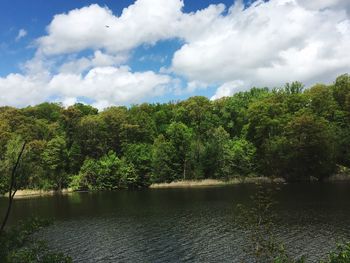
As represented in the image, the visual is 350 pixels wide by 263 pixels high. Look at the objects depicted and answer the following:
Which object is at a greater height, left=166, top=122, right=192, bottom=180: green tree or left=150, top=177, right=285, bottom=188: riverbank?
left=166, top=122, right=192, bottom=180: green tree

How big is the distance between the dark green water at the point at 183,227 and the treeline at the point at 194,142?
76.8ft

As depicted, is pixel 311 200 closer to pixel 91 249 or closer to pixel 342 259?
pixel 91 249

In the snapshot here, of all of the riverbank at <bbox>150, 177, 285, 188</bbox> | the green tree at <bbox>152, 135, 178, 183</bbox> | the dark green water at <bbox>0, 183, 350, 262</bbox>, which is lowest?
the dark green water at <bbox>0, 183, 350, 262</bbox>

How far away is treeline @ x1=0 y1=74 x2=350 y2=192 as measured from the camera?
88188 millimetres

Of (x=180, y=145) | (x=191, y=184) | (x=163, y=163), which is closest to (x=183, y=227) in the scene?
(x=191, y=184)

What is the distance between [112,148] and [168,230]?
70673 millimetres

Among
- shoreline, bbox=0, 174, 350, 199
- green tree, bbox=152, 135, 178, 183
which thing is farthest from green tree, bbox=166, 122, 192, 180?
Result: shoreline, bbox=0, 174, 350, 199

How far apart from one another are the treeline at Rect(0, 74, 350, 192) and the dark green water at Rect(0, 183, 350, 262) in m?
23.4

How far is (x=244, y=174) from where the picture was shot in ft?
312

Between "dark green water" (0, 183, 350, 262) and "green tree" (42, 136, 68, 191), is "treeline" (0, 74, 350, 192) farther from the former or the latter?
"dark green water" (0, 183, 350, 262)

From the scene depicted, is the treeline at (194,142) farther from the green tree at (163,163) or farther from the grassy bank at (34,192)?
the grassy bank at (34,192)

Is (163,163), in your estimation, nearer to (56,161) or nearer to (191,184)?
(191,184)

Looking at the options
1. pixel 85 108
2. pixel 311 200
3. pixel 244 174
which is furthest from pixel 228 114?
pixel 311 200

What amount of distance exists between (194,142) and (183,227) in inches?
2252
